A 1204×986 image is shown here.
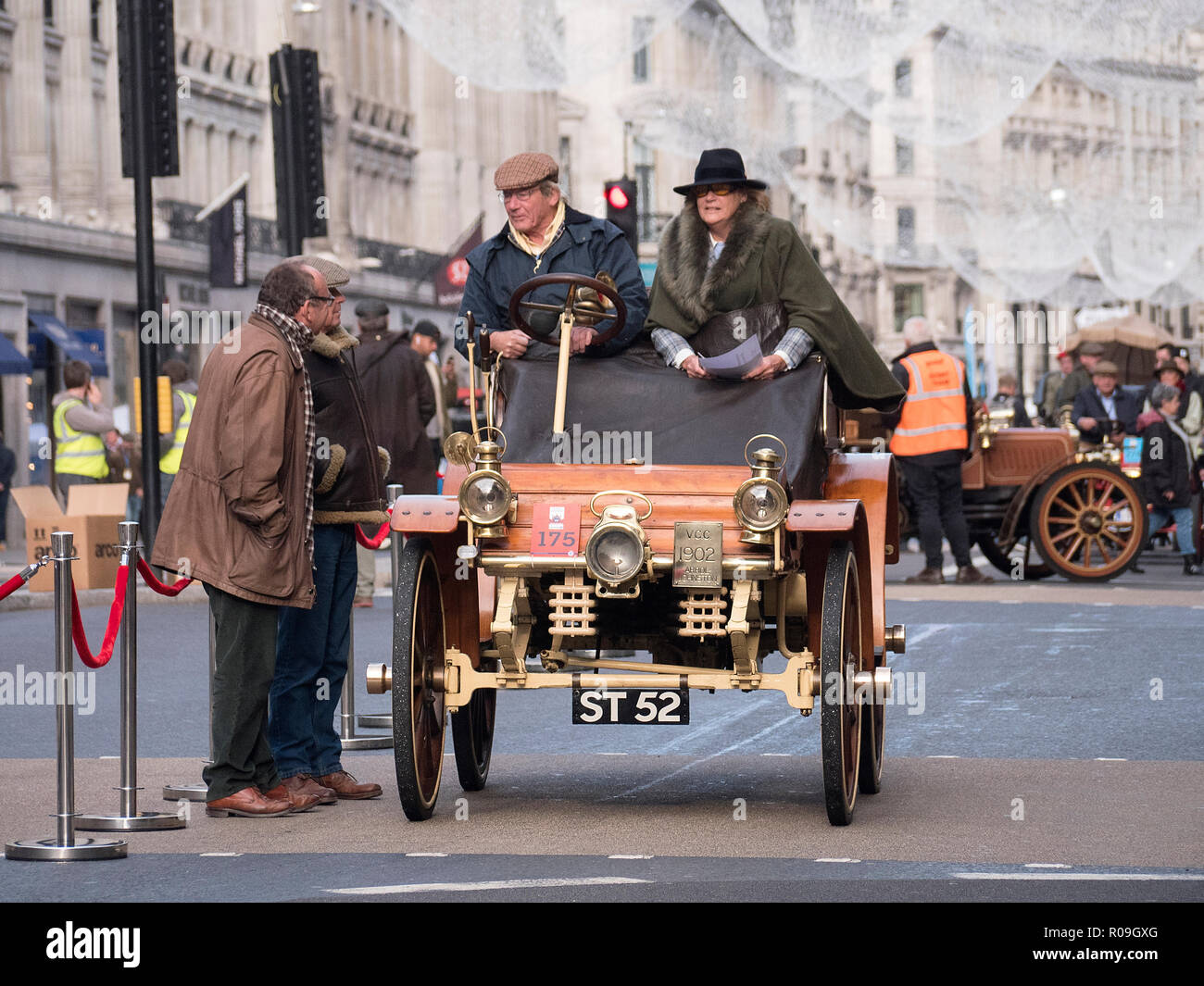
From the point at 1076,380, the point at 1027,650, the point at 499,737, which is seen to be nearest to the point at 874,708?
the point at 499,737

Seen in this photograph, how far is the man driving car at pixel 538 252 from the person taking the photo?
909 centimetres

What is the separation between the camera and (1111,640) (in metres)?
15.0

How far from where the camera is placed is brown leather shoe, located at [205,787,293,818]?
8.52 meters

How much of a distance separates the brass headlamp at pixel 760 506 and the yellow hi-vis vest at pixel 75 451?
15040 millimetres

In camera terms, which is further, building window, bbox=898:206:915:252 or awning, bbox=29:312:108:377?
building window, bbox=898:206:915:252

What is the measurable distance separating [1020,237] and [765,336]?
25.3 m

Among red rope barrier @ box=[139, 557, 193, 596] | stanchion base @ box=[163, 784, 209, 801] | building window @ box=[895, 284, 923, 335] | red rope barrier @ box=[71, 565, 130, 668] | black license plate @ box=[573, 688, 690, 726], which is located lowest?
stanchion base @ box=[163, 784, 209, 801]

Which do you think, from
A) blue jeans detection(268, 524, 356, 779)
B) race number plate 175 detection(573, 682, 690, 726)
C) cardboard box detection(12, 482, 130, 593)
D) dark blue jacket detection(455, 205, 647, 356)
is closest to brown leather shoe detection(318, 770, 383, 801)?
blue jeans detection(268, 524, 356, 779)

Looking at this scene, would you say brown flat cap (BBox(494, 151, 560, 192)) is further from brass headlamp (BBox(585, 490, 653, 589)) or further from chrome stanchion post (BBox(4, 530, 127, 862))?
chrome stanchion post (BBox(4, 530, 127, 862))

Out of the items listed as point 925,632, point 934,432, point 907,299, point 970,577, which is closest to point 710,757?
point 925,632

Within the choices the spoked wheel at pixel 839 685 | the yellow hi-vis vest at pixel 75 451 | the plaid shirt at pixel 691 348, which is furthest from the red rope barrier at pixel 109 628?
the yellow hi-vis vest at pixel 75 451

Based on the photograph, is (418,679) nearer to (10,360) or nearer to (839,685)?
(839,685)
